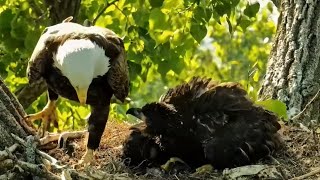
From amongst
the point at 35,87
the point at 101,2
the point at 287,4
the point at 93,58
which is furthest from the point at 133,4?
the point at 93,58

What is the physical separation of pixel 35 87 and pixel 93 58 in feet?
8.52

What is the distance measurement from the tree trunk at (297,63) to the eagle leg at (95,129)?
1.40 metres

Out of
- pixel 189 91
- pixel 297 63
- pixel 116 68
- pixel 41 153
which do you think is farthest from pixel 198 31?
pixel 41 153

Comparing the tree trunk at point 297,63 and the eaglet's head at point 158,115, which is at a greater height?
the tree trunk at point 297,63

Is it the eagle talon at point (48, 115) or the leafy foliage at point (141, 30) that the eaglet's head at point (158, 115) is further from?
the leafy foliage at point (141, 30)

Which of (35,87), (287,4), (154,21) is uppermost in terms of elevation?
(287,4)

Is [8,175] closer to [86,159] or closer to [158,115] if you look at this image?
[86,159]

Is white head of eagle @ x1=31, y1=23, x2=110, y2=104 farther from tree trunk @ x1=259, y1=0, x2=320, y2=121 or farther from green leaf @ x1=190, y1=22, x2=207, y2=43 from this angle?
tree trunk @ x1=259, y1=0, x2=320, y2=121

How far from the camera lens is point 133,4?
7.34 meters

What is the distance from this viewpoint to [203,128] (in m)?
4.53

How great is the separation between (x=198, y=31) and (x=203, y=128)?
5.78 feet

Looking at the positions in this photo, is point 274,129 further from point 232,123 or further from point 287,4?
point 287,4

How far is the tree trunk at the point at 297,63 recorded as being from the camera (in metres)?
5.59

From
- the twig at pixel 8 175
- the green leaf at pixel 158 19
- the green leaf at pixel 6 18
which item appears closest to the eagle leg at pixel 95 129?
the twig at pixel 8 175
